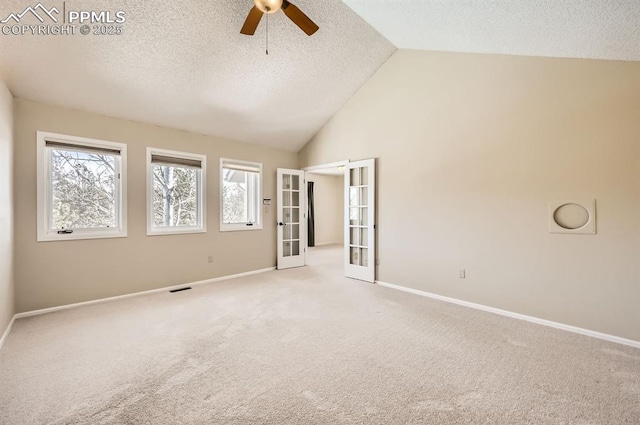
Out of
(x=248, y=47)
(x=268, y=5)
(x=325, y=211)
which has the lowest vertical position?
(x=325, y=211)

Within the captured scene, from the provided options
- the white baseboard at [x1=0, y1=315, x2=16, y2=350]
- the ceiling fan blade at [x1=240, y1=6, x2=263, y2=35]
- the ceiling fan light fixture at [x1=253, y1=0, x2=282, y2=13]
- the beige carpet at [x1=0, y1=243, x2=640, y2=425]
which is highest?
the ceiling fan blade at [x1=240, y1=6, x2=263, y2=35]

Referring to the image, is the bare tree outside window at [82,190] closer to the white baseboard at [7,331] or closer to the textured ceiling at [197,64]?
the textured ceiling at [197,64]

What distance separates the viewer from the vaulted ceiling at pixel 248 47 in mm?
2412

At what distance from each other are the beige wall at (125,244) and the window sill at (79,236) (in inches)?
2.0

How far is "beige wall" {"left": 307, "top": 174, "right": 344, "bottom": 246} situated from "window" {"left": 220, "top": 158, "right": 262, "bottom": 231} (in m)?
3.51

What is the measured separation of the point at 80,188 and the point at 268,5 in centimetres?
328

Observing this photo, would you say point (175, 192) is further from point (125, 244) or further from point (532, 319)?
point (532, 319)

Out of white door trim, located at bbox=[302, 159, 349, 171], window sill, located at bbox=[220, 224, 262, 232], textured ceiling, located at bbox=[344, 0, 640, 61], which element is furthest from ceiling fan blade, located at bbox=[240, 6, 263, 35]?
window sill, located at bbox=[220, 224, 262, 232]

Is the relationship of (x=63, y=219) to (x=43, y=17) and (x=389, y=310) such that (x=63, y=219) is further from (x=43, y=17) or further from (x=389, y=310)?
(x=389, y=310)

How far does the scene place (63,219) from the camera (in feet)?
11.4

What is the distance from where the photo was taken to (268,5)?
2.26 meters

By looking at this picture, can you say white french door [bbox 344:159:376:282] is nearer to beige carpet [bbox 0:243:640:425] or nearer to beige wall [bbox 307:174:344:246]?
beige carpet [bbox 0:243:640:425]

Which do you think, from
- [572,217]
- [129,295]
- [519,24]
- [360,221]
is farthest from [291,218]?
[519,24]

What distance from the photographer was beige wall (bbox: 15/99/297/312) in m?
3.18
